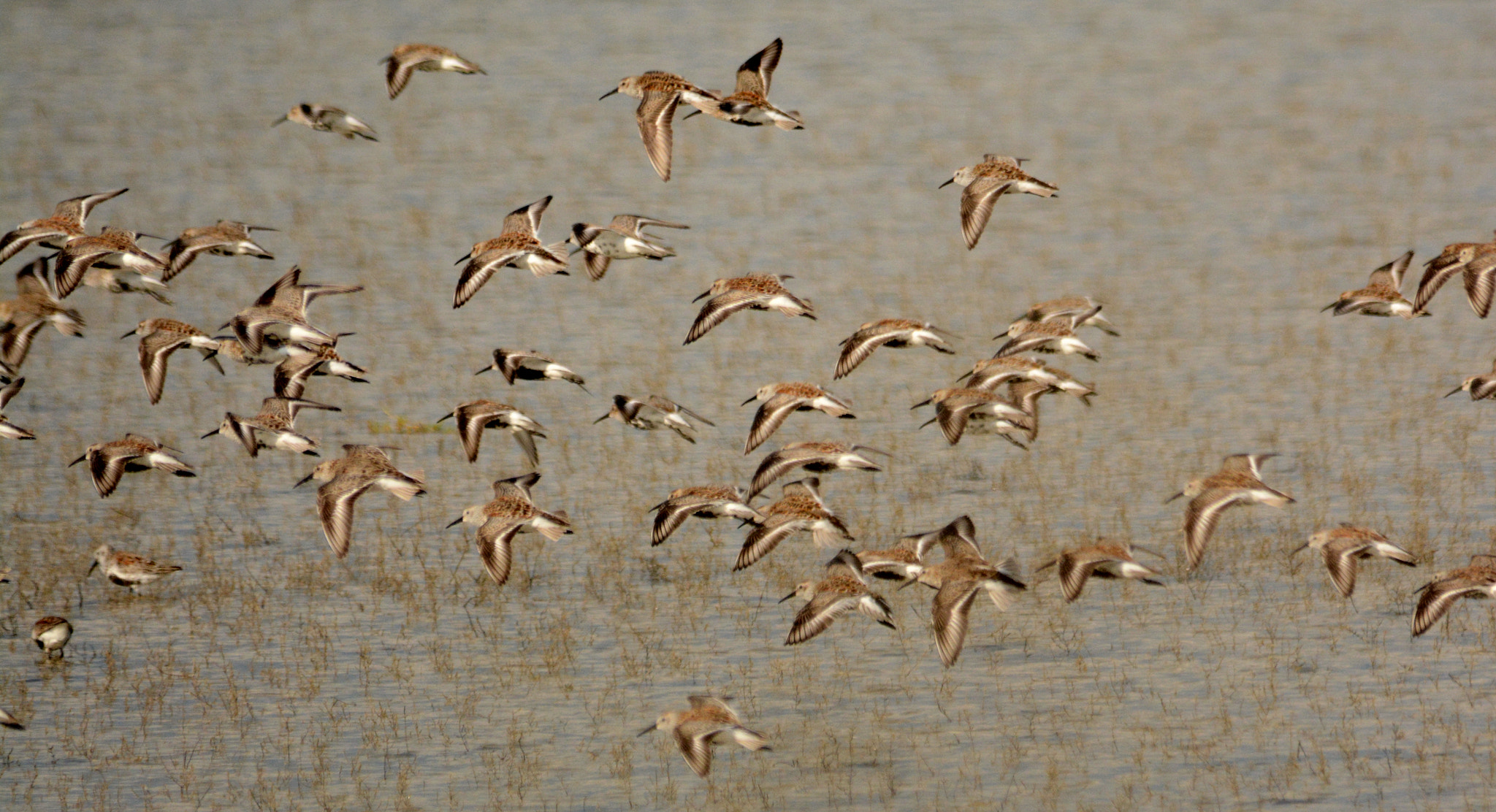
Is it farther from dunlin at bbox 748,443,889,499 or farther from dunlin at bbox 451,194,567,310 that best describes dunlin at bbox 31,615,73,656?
dunlin at bbox 748,443,889,499

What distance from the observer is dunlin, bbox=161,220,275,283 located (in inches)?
599

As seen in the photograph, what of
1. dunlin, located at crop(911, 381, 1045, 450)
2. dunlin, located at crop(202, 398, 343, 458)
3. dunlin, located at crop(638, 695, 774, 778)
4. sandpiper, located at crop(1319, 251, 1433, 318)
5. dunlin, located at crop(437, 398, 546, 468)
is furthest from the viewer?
sandpiper, located at crop(1319, 251, 1433, 318)

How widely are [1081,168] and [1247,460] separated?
2110cm

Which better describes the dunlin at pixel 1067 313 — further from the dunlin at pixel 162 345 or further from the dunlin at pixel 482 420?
the dunlin at pixel 162 345

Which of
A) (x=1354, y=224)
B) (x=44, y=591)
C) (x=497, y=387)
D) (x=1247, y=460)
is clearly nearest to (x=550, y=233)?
(x=497, y=387)

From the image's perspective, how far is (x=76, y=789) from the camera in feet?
41.7

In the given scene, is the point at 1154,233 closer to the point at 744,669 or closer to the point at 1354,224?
the point at 1354,224

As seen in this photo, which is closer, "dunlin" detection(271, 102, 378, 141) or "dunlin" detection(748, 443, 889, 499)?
"dunlin" detection(748, 443, 889, 499)

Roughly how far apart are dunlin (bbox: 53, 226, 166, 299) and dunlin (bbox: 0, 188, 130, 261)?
0.15 m

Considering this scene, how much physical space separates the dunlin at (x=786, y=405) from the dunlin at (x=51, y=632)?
17.2 feet

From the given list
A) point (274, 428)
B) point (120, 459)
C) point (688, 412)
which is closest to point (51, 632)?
point (120, 459)

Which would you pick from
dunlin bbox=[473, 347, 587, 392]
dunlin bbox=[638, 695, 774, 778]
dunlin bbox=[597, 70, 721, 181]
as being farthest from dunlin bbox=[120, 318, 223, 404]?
dunlin bbox=[638, 695, 774, 778]

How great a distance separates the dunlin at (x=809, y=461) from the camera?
13.3m

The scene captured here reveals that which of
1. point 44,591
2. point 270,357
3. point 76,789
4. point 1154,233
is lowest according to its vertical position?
point 76,789
